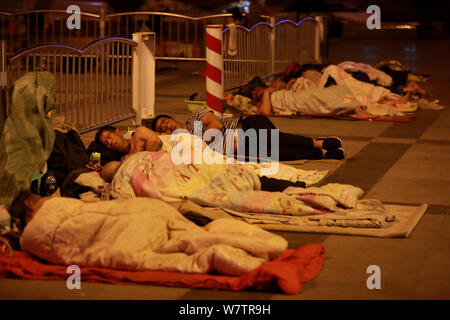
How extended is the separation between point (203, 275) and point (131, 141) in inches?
103

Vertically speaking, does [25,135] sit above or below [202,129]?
above

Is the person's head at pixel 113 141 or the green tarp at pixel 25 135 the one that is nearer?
the green tarp at pixel 25 135

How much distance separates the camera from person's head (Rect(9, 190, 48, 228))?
5.87 m

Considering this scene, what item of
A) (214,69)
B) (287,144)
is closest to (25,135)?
(287,144)

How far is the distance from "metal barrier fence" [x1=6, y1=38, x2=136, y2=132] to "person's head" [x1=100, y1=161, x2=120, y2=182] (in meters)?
1.56

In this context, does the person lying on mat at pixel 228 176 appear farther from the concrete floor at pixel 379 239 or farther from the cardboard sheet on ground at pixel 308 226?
the concrete floor at pixel 379 239

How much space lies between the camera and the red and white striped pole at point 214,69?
11023mm

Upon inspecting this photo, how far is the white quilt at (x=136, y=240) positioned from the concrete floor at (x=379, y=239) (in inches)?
8.0

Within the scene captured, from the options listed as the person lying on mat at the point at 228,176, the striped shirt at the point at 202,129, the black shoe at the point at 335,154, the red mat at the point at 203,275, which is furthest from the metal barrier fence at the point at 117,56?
the black shoe at the point at 335,154

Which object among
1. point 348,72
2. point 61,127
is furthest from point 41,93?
point 348,72

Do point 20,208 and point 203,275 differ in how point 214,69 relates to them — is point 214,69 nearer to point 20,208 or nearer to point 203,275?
point 20,208

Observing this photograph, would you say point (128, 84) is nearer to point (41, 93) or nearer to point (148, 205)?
point (41, 93)

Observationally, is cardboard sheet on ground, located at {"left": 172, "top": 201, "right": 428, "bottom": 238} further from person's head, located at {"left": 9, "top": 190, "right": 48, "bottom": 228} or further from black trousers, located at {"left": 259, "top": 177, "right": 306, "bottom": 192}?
person's head, located at {"left": 9, "top": 190, "right": 48, "bottom": 228}

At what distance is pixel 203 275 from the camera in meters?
5.29
